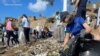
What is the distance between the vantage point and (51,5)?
24.3 m

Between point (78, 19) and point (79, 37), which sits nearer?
point (79, 37)

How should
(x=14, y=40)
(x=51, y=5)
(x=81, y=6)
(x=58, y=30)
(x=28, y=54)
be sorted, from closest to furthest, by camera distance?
1. (x=81, y=6)
2. (x=28, y=54)
3. (x=58, y=30)
4. (x=14, y=40)
5. (x=51, y=5)

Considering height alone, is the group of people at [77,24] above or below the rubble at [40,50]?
above

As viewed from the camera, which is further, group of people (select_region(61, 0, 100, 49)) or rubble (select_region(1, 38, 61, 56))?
rubble (select_region(1, 38, 61, 56))

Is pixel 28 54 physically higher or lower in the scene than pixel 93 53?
lower

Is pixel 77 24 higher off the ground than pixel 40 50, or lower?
higher

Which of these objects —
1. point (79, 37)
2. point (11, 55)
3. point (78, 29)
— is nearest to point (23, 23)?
point (11, 55)

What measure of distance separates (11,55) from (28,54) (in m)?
1.16

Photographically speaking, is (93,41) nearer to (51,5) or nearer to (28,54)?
(28,54)

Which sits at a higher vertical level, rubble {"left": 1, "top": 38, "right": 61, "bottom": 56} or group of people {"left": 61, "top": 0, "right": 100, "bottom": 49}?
group of people {"left": 61, "top": 0, "right": 100, "bottom": 49}

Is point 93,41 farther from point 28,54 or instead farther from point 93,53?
point 28,54

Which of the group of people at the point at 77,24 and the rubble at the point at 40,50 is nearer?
the group of people at the point at 77,24

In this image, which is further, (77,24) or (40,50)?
(40,50)

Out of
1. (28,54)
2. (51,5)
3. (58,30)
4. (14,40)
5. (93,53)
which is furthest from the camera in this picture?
(51,5)
